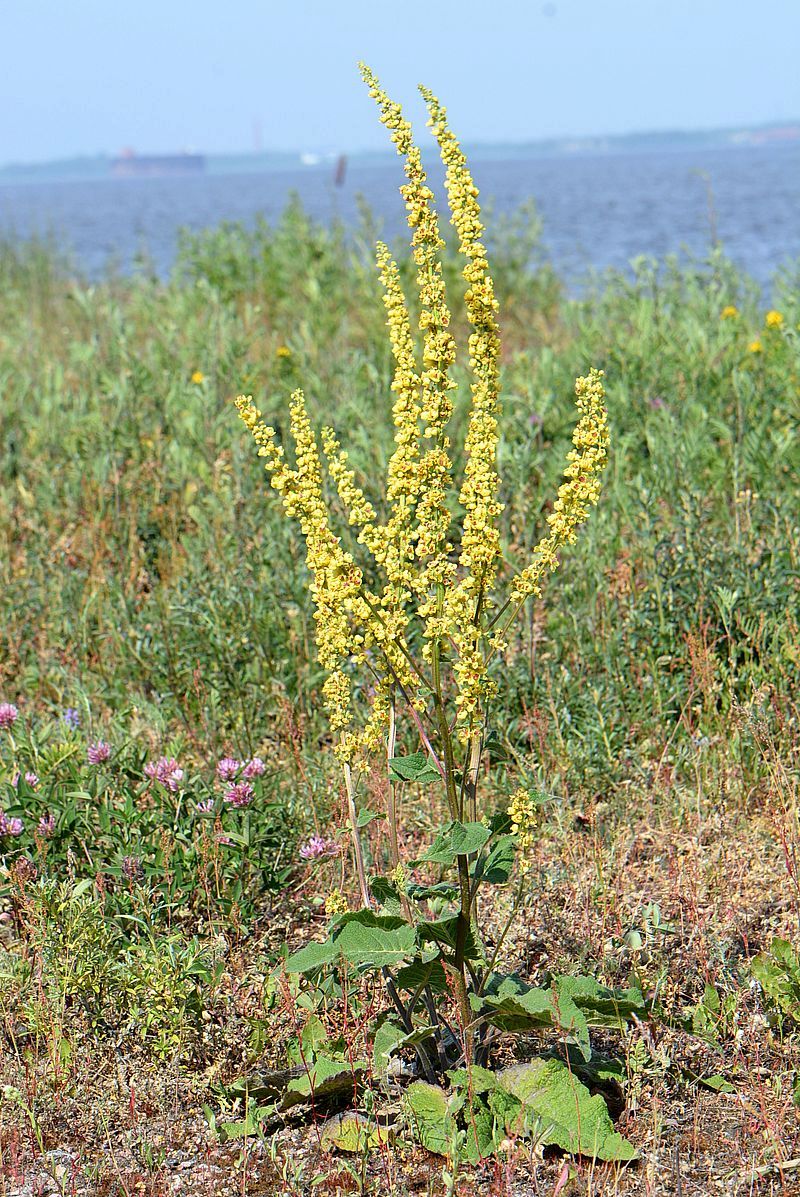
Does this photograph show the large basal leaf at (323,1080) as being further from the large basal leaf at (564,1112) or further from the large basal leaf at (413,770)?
the large basal leaf at (413,770)

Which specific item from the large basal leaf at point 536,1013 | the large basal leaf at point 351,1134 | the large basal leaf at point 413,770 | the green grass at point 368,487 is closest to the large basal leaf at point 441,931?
the large basal leaf at point 536,1013

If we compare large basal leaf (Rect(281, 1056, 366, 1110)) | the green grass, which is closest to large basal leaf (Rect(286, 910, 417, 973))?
large basal leaf (Rect(281, 1056, 366, 1110))

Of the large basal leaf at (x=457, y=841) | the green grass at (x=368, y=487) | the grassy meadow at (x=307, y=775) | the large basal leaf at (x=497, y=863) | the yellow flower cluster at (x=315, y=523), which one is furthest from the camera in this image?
the green grass at (x=368, y=487)

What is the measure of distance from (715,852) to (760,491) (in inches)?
73.8

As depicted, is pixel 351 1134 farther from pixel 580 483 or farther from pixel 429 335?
pixel 429 335

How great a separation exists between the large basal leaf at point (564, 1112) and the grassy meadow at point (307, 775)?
0.17ft

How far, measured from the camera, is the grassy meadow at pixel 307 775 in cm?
258

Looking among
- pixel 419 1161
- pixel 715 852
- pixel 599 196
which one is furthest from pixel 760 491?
pixel 599 196

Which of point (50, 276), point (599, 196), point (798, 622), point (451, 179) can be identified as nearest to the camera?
point (451, 179)

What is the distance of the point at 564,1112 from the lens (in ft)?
8.05

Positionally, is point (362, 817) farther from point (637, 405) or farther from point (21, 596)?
point (637, 405)

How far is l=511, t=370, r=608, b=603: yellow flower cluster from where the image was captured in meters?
2.37

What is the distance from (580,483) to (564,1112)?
1239mm

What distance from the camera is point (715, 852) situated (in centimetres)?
331
